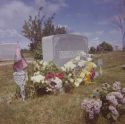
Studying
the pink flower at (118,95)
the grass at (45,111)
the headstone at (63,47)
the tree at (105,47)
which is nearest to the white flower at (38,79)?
the grass at (45,111)

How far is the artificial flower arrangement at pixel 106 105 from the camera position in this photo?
693cm

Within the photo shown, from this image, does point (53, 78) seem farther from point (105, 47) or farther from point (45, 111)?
point (105, 47)

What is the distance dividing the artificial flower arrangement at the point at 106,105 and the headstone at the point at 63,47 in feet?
19.2

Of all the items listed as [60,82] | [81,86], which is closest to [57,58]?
[81,86]

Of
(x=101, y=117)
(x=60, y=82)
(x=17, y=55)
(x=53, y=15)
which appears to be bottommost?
(x=101, y=117)

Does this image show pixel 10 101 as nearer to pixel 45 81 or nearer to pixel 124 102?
pixel 45 81

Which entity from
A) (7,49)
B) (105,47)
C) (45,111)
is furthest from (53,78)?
(105,47)

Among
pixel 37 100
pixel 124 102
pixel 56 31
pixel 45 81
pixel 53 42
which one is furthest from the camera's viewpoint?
pixel 56 31

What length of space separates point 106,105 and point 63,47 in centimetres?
667

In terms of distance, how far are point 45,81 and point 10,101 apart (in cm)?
110

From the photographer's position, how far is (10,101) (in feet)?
27.4

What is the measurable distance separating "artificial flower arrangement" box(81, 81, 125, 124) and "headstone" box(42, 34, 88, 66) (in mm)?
5849

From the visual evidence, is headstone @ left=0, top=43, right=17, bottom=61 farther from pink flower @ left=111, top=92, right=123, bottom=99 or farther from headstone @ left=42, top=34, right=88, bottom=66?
pink flower @ left=111, top=92, right=123, bottom=99

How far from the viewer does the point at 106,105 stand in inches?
289
